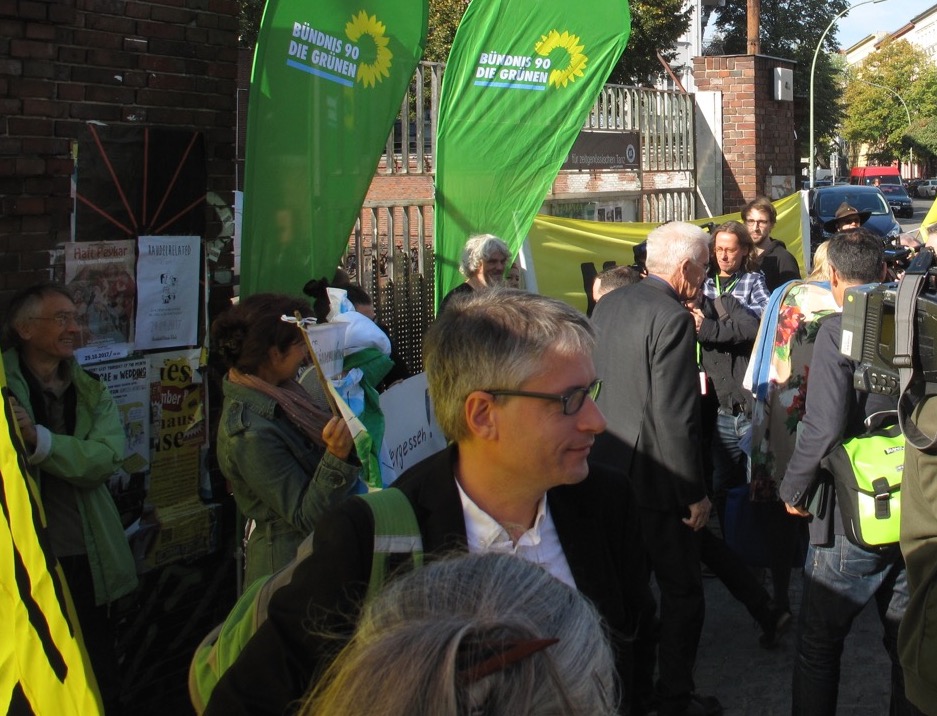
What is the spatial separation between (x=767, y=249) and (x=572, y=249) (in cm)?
139

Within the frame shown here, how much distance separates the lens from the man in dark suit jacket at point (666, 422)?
4.30 m

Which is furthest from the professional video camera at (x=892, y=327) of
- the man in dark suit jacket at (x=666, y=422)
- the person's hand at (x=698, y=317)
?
the person's hand at (x=698, y=317)

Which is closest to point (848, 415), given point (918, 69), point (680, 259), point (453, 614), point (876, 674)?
point (680, 259)

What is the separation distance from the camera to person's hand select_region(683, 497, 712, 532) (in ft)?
14.3

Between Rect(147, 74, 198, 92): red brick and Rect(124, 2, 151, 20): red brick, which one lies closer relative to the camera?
Rect(124, 2, 151, 20): red brick

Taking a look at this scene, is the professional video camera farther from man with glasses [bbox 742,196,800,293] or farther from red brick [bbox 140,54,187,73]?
man with glasses [bbox 742,196,800,293]

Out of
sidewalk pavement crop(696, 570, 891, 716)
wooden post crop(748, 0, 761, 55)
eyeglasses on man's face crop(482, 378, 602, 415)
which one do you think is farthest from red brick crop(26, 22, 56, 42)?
wooden post crop(748, 0, 761, 55)

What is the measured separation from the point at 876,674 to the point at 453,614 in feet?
14.2

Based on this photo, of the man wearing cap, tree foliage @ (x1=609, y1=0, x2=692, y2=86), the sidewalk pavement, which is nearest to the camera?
the sidewalk pavement

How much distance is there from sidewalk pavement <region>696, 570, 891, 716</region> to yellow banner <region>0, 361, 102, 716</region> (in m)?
3.53

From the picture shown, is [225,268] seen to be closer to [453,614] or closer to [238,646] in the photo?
[238,646]

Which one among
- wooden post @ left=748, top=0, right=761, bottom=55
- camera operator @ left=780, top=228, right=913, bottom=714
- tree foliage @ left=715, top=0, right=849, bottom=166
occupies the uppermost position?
tree foliage @ left=715, top=0, right=849, bottom=166

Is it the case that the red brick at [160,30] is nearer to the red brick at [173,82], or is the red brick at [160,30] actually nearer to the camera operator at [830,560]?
the red brick at [173,82]

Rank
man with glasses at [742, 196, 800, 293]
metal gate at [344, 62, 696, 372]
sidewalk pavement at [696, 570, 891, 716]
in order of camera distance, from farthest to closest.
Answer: man with glasses at [742, 196, 800, 293], metal gate at [344, 62, 696, 372], sidewalk pavement at [696, 570, 891, 716]
